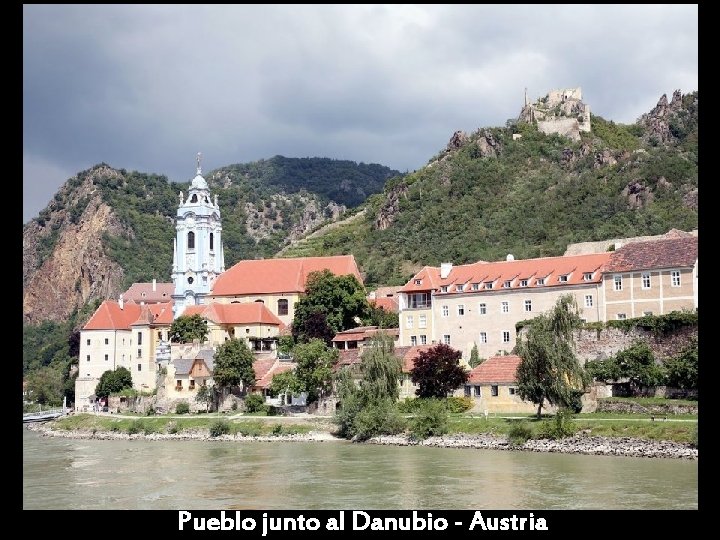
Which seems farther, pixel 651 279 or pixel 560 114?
pixel 560 114

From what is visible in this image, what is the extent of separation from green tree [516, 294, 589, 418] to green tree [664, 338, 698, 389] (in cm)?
418

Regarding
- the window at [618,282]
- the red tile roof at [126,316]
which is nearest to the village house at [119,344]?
the red tile roof at [126,316]

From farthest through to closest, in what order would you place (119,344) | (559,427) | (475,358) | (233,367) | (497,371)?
1. (119,344)
2. (233,367)
3. (475,358)
4. (497,371)
5. (559,427)

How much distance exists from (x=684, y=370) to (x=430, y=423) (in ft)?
42.6

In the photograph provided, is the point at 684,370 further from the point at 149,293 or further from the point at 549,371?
the point at 149,293

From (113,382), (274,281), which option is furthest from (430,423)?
(113,382)

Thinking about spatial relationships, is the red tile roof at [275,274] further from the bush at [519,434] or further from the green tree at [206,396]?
the bush at [519,434]

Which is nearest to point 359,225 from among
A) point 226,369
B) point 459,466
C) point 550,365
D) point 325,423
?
point 226,369

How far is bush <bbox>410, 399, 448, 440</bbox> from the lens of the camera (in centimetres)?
4694

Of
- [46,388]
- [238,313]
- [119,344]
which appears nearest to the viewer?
[238,313]

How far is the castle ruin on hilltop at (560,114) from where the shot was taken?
116750mm

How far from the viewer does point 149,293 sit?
11281cm

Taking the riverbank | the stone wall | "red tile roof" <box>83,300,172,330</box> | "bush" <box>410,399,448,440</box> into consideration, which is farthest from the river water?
"red tile roof" <box>83,300,172,330</box>

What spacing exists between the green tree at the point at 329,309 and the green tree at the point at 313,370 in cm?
809
